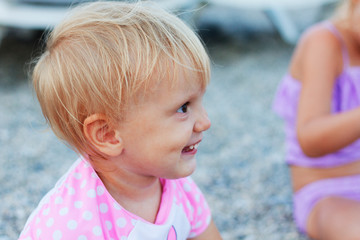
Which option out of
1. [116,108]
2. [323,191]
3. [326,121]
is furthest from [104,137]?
[323,191]

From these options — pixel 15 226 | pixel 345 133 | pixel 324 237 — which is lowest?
pixel 15 226

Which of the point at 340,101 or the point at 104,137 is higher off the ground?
the point at 104,137

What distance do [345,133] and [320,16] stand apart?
4031mm

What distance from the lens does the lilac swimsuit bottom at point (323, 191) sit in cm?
158

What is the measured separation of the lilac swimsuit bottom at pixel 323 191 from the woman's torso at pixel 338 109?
24 millimetres

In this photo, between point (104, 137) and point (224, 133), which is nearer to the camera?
point (104, 137)

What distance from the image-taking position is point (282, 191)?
208 centimetres

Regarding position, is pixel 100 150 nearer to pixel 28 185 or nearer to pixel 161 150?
pixel 161 150

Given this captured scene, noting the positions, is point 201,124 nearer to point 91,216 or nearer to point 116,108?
point 116,108

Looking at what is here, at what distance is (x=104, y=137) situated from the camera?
101 centimetres

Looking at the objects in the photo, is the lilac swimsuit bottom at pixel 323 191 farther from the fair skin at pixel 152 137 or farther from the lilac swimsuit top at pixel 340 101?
the fair skin at pixel 152 137

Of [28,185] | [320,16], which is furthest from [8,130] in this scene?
→ [320,16]

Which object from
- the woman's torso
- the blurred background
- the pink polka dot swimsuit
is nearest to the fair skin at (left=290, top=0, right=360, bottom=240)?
the woman's torso

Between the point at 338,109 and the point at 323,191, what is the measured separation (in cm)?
29
